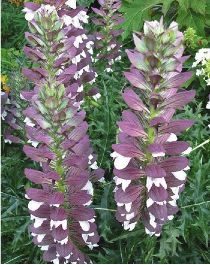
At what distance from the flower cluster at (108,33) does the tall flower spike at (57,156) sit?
0.77 meters

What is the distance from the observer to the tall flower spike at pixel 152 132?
1280mm

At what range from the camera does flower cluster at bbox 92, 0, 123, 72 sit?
2518mm

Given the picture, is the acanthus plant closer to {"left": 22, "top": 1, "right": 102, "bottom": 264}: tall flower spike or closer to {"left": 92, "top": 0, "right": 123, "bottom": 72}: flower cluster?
{"left": 22, "top": 1, "right": 102, "bottom": 264}: tall flower spike

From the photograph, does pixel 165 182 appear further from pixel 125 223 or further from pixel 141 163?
pixel 125 223

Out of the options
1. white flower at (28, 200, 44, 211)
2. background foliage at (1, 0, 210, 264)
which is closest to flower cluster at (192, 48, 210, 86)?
background foliage at (1, 0, 210, 264)

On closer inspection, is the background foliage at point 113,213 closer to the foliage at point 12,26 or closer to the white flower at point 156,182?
the white flower at point 156,182

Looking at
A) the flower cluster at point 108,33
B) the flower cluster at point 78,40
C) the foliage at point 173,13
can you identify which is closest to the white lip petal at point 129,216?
the flower cluster at point 78,40

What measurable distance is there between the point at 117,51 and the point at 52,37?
1035 mm

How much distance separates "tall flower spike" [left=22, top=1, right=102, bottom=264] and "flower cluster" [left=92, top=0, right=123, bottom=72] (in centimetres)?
77

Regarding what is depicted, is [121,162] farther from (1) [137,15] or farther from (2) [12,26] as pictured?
(2) [12,26]

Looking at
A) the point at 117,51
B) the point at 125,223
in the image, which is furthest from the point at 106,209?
the point at 117,51

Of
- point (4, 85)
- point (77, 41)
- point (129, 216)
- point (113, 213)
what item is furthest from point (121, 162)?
point (4, 85)

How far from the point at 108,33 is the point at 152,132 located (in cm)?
128

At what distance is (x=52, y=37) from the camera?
1.63m
